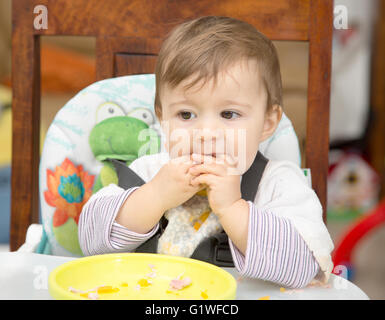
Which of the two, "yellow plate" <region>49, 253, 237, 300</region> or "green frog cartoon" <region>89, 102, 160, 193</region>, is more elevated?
"green frog cartoon" <region>89, 102, 160, 193</region>

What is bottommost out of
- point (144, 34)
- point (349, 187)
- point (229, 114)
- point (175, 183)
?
point (349, 187)

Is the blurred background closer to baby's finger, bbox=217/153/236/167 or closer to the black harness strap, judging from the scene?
the black harness strap

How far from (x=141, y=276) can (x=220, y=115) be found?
0.25m

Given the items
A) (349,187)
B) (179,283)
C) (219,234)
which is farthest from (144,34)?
(349,187)

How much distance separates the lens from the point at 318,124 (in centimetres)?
106

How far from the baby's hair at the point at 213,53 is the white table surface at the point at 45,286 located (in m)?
0.28

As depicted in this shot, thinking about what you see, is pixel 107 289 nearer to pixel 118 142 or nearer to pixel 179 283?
pixel 179 283

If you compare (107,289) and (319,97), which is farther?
(319,97)

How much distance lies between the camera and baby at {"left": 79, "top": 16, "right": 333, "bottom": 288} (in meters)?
0.76

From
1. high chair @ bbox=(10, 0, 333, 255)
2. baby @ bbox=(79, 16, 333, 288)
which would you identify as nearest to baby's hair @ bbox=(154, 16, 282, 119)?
baby @ bbox=(79, 16, 333, 288)

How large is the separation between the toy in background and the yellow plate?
6.89ft

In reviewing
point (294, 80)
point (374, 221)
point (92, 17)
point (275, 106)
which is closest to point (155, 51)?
point (92, 17)

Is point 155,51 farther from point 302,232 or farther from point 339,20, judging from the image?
point 302,232

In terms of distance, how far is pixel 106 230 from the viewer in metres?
0.83
